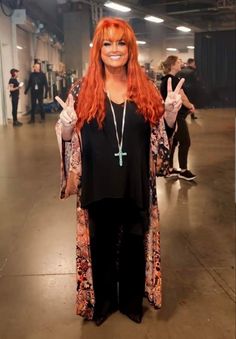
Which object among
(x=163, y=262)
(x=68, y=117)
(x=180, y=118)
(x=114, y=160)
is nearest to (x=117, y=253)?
(x=114, y=160)

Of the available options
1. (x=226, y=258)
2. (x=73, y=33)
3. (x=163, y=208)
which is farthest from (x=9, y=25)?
(x=226, y=258)

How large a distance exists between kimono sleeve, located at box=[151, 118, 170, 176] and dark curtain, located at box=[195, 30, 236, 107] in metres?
14.2

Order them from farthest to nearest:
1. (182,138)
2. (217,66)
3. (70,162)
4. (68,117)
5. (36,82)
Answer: (217,66)
(36,82)
(182,138)
(70,162)
(68,117)

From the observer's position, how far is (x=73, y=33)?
1495cm

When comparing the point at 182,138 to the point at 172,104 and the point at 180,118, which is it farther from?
the point at 172,104

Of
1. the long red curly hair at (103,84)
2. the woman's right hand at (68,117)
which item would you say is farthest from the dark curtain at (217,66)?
the woman's right hand at (68,117)

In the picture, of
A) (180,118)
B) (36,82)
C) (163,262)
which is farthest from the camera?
(36,82)

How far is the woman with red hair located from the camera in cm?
179

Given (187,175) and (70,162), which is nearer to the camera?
(70,162)

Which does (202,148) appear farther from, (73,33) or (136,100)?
(73,33)

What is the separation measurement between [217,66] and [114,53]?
50.4 ft

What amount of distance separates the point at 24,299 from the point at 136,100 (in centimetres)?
129

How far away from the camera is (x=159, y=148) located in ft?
6.31

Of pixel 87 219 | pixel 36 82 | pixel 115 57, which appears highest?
pixel 36 82
